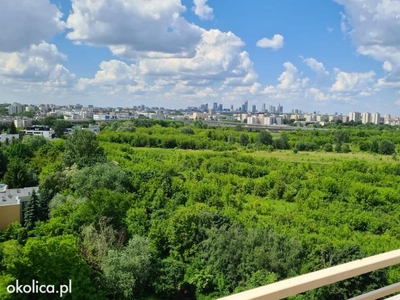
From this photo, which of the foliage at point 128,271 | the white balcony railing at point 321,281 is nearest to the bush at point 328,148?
the foliage at point 128,271

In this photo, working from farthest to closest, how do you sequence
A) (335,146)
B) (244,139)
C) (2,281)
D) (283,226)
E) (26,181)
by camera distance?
(244,139) → (335,146) → (26,181) → (283,226) → (2,281)

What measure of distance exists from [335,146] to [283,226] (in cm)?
2321

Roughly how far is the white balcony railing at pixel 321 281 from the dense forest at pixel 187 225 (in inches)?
205

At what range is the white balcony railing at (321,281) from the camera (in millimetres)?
1019

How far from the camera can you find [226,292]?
827 centimetres

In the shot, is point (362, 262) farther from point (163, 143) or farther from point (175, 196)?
point (163, 143)

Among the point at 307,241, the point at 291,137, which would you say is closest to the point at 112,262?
the point at 307,241

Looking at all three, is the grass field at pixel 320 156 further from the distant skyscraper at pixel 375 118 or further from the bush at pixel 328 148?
the distant skyscraper at pixel 375 118

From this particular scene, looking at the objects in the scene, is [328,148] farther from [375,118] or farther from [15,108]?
[15,108]

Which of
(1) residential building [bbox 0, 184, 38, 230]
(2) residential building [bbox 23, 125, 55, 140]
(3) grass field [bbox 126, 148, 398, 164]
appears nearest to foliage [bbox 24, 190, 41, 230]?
(1) residential building [bbox 0, 184, 38, 230]

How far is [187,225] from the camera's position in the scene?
10.4 m

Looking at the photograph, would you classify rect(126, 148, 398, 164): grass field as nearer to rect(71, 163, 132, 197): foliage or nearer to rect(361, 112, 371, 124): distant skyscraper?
rect(71, 163, 132, 197): foliage

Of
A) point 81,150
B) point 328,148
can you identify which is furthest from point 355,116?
point 81,150

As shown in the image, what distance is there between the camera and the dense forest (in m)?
7.82
